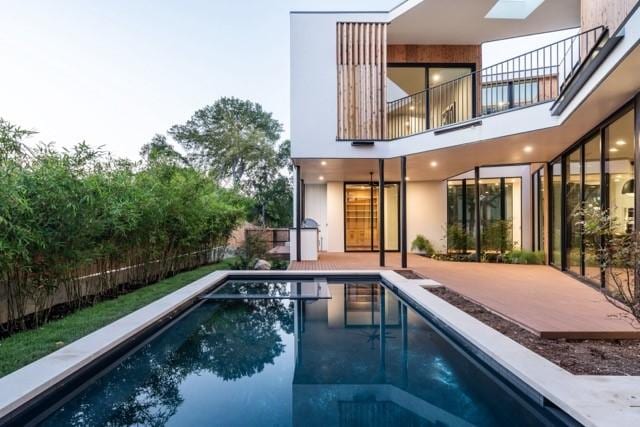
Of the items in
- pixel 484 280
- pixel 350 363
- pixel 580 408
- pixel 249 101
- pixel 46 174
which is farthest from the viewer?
pixel 249 101

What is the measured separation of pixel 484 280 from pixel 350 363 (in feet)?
14.6

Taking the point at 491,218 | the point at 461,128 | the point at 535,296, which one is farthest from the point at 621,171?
the point at 491,218

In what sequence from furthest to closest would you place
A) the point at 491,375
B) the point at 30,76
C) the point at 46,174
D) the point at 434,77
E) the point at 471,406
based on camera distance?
the point at 30,76
the point at 434,77
the point at 46,174
the point at 491,375
the point at 471,406

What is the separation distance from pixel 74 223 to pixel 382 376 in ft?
12.9

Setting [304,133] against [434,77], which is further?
[434,77]

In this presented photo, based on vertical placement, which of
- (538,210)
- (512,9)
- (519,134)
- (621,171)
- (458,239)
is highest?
(512,9)

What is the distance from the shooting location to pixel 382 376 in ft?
11.2

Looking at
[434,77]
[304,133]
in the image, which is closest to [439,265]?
[304,133]

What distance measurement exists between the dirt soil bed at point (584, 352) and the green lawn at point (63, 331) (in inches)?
177

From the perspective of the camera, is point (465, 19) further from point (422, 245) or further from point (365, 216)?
point (422, 245)

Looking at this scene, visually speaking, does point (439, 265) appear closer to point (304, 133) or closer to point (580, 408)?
point (304, 133)

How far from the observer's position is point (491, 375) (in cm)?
319

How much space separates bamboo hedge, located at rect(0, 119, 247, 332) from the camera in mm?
3990

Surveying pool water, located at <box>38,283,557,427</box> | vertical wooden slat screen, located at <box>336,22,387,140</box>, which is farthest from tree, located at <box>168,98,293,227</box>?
pool water, located at <box>38,283,557,427</box>
